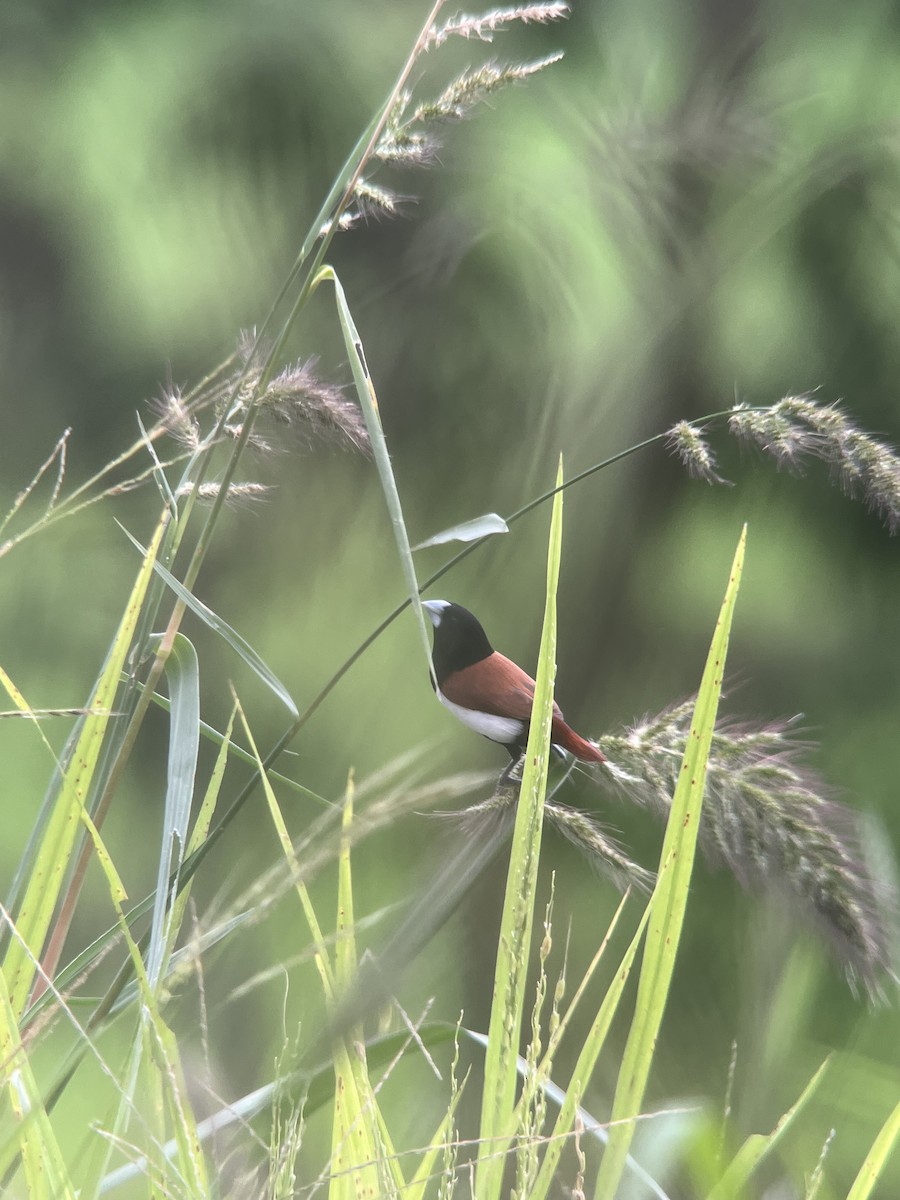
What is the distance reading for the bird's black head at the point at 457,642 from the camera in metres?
0.55

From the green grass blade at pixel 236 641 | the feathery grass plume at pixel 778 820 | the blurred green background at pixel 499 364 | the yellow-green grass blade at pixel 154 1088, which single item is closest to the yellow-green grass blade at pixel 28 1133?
the yellow-green grass blade at pixel 154 1088

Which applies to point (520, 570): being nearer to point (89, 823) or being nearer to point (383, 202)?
point (383, 202)

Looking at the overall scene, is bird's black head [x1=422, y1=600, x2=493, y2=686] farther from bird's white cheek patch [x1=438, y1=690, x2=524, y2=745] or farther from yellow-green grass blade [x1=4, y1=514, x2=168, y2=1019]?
yellow-green grass blade [x1=4, y1=514, x2=168, y2=1019]

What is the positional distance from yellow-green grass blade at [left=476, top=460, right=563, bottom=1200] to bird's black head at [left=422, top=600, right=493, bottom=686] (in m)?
0.18

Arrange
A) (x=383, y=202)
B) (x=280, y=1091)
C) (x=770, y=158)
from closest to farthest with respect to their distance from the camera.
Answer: (x=280, y=1091) → (x=383, y=202) → (x=770, y=158)

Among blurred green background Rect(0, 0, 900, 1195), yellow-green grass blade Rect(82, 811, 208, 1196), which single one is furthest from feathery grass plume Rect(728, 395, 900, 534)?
blurred green background Rect(0, 0, 900, 1195)

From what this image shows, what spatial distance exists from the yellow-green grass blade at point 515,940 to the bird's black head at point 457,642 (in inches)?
6.9

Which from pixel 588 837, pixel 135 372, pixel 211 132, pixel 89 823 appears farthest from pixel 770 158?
pixel 89 823

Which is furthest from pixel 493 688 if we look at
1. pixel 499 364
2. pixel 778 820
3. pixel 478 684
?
pixel 499 364

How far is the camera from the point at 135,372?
3.51 feet

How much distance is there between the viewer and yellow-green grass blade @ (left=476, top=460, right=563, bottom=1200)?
330 mm

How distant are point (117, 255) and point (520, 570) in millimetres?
525

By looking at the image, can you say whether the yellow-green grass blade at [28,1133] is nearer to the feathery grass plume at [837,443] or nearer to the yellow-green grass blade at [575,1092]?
the yellow-green grass blade at [575,1092]

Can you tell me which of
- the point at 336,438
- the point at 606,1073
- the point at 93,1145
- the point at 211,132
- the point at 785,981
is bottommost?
the point at 606,1073
